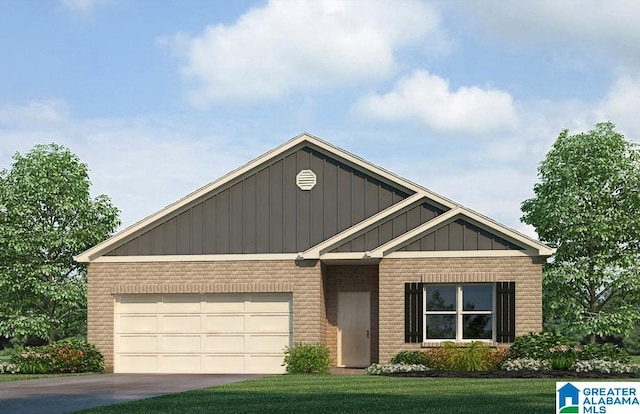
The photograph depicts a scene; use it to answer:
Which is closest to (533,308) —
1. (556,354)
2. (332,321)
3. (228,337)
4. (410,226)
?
(556,354)

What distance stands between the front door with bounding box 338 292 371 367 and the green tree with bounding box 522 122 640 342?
25.6 ft

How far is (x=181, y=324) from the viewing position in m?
30.3

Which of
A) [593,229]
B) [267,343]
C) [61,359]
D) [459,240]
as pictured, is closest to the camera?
[459,240]

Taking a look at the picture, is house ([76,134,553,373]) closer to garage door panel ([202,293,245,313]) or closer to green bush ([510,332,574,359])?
garage door panel ([202,293,245,313])

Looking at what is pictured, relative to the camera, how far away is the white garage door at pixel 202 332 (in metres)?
29.7

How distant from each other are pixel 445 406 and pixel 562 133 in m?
21.6

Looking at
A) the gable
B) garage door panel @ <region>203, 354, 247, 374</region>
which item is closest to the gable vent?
the gable

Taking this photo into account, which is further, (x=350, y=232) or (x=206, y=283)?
(x=206, y=283)

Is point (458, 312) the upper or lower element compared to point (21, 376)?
upper

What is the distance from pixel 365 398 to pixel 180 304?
1312cm

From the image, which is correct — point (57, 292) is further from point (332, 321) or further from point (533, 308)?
point (533, 308)

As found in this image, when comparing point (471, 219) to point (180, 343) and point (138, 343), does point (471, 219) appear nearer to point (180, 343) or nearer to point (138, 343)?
point (180, 343)

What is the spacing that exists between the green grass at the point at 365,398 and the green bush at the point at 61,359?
8.10 meters

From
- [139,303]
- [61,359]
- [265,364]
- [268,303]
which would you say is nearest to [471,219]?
[268,303]
